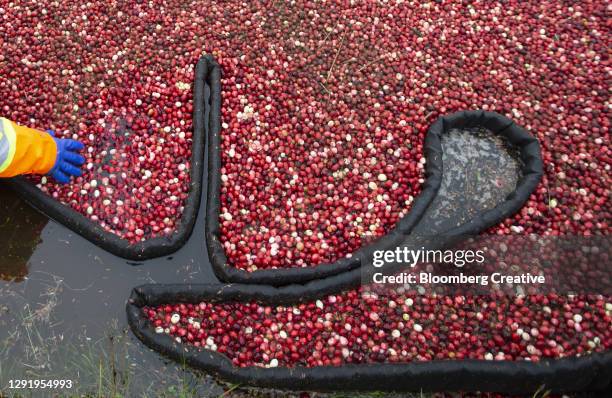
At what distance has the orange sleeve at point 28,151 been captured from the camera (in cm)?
357

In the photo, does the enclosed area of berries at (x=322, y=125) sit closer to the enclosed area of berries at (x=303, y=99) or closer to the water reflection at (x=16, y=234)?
the enclosed area of berries at (x=303, y=99)

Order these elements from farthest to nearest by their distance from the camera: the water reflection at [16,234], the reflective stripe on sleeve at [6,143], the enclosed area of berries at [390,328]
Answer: the water reflection at [16,234] < the enclosed area of berries at [390,328] < the reflective stripe on sleeve at [6,143]

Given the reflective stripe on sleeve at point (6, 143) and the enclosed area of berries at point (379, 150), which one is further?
the enclosed area of berries at point (379, 150)

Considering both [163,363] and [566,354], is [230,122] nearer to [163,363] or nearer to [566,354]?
[163,363]

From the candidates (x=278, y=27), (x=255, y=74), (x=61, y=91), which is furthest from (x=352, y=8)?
→ (x=61, y=91)

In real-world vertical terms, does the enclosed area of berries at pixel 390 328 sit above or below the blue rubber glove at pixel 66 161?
below

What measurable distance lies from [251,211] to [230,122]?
97 centimetres

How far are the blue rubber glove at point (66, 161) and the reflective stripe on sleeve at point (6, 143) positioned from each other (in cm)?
56

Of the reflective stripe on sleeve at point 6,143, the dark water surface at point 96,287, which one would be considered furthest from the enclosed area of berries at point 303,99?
the reflective stripe on sleeve at point 6,143

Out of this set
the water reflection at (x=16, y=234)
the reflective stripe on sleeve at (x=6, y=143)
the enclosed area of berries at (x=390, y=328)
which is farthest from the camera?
the water reflection at (x=16, y=234)

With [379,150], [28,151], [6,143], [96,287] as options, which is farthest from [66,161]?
[379,150]

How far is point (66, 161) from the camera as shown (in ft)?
14.0

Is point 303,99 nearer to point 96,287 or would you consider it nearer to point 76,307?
point 96,287

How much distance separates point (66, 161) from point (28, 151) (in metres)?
0.53
